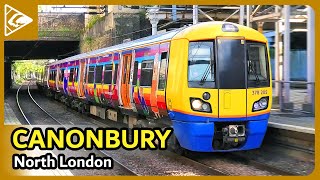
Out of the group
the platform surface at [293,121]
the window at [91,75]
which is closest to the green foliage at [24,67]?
the window at [91,75]

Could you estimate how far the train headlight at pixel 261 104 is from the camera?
8.35 metres

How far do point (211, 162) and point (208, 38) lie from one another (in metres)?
2.38

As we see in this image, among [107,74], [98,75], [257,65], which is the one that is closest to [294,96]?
[257,65]

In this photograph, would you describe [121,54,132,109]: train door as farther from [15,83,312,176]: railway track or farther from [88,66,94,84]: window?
[88,66,94,84]: window

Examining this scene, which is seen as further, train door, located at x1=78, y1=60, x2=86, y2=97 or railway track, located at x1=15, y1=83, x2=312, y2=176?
train door, located at x1=78, y1=60, x2=86, y2=97

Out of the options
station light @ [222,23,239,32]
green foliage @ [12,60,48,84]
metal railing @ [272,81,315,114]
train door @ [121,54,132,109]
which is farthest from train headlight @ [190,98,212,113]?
green foliage @ [12,60,48,84]

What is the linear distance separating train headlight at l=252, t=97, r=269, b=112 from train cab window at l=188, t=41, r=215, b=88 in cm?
93

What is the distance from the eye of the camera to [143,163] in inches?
356

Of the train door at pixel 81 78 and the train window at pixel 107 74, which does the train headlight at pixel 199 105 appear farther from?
the train door at pixel 81 78

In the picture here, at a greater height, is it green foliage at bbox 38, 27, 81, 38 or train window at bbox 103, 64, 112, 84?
green foliage at bbox 38, 27, 81, 38

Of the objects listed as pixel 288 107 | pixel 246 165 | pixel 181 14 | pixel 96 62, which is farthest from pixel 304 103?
pixel 181 14

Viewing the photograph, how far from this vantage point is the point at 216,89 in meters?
7.99

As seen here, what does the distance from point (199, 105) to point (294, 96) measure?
430 cm

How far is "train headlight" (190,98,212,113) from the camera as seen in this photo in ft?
26.1
